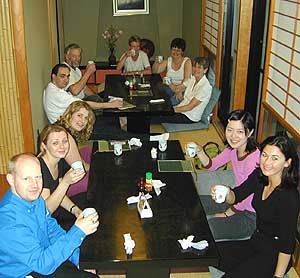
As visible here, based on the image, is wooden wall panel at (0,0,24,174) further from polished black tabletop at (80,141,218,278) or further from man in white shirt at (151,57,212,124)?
man in white shirt at (151,57,212,124)

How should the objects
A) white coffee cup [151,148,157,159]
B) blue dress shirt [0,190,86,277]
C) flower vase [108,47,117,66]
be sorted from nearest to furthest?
blue dress shirt [0,190,86,277] → white coffee cup [151,148,157,159] → flower vase [108,47,117,66]

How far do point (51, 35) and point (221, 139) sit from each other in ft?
8.91

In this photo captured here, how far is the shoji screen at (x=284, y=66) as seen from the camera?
10.8 ft

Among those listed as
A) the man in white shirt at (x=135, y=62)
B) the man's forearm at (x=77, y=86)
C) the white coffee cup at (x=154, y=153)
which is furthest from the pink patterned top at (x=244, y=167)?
the man in white shirt at (x=135, y=62)

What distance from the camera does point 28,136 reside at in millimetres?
3980

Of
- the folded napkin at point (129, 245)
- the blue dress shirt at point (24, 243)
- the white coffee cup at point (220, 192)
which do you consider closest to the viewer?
the blue dress shirt at point (24, 243)

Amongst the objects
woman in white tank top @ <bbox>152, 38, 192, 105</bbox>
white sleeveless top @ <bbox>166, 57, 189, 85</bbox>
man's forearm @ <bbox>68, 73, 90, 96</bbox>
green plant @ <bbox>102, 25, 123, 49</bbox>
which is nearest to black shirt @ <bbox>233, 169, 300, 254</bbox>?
man's forearm @ <bbox>68, 73, 90, 96</bbox>

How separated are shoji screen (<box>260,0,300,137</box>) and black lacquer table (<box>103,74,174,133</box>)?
1052 millimetres

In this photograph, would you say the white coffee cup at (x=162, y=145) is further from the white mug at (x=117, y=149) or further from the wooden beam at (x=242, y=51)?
the wooden beam at (x=242, y=51)

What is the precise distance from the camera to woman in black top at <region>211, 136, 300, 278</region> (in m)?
2.40

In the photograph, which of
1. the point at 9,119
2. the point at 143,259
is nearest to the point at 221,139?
the point at 9,119

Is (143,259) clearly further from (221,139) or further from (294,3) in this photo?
(221,139)

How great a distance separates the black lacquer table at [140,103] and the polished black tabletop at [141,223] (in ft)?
3.98

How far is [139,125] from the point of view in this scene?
513 centimetres
